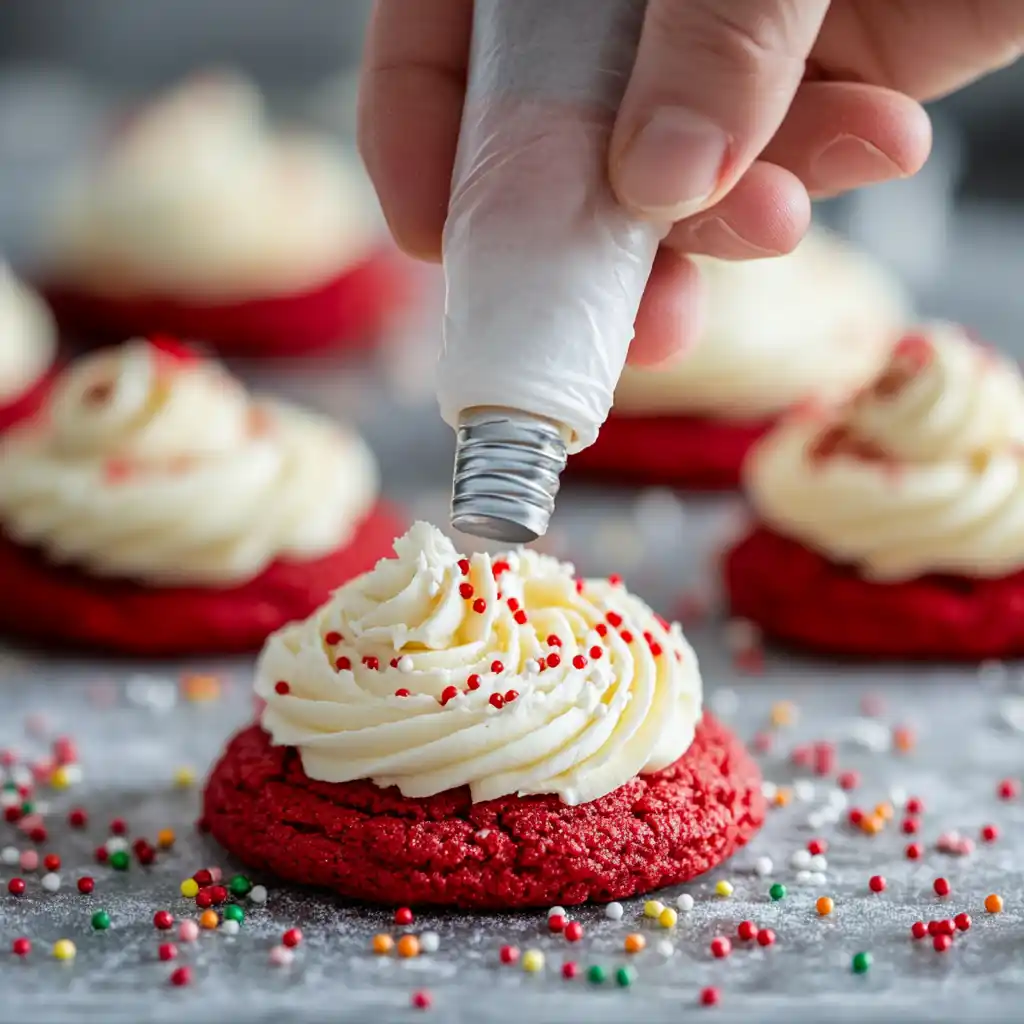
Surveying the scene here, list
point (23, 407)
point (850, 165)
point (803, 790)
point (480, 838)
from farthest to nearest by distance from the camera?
point (23, 407), point (803, 790), point (850, 165), point (480, 838)

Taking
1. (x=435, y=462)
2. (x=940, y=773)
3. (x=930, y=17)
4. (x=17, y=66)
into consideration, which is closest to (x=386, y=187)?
(x=930, y=17)

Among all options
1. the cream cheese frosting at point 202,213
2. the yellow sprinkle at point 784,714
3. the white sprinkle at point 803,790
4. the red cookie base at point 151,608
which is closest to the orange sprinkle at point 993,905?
the white sprinkle at point 803,790

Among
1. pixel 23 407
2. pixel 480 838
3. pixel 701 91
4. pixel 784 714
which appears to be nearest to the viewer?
pixel 701 91

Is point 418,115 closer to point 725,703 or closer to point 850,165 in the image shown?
point 850,165

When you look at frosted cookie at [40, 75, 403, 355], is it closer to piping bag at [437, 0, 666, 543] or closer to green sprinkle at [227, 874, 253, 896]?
green sprinkle at [227, 874, 253, 896]

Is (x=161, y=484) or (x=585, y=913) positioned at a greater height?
(x=161, y=484)

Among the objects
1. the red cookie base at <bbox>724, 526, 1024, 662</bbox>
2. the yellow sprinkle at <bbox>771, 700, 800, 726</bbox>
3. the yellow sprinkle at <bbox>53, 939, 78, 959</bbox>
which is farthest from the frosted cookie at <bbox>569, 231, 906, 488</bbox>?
the yellow sprinkle at <bbox>53, 939, 78, 959</bbox>

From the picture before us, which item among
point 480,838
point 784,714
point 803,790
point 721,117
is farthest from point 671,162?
point 784,714
